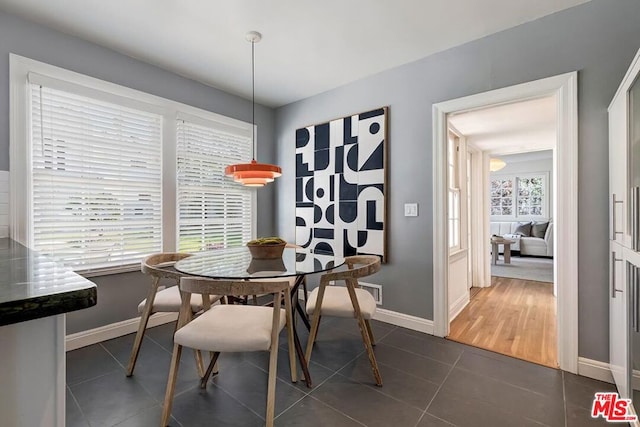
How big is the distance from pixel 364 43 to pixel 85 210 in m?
2.70

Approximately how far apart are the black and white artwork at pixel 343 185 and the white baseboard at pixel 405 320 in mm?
612

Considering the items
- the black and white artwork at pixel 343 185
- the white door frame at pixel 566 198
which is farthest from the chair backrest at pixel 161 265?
the white door frame at pixel 566 198

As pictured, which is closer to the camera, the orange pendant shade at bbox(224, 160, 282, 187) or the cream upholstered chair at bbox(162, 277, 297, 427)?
the cream upholstered chair at bbox(162, 277, 297, 427)

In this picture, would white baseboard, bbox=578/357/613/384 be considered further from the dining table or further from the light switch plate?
the dining table

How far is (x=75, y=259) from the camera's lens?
242cm

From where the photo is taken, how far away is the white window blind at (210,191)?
313cm

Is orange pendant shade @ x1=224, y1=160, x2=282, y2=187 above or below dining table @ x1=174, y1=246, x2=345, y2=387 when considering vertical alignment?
above

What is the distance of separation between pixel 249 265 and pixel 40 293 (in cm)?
148

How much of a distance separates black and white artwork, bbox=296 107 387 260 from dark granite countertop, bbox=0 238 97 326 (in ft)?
8.37

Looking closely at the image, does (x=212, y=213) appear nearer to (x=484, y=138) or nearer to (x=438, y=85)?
(x=438, y=85)

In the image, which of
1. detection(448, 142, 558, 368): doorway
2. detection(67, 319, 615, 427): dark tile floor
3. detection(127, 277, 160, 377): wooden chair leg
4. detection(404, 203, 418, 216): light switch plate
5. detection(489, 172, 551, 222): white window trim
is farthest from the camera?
detection(489, 172, 551, 222): white window trim

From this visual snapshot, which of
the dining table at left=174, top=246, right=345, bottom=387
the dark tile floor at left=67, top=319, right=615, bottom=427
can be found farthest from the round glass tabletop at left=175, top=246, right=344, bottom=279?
the dark tile floor at left=67, top=319, right=615, bottom=427

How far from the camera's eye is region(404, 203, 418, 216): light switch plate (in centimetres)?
278

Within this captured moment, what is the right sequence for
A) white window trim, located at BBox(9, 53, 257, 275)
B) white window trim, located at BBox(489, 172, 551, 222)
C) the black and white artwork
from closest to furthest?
white window trim, located at BBox(9, 53, 257, 275) < the black and white artwork < white window trim, located at BBox(489, 172, 551, 222)
